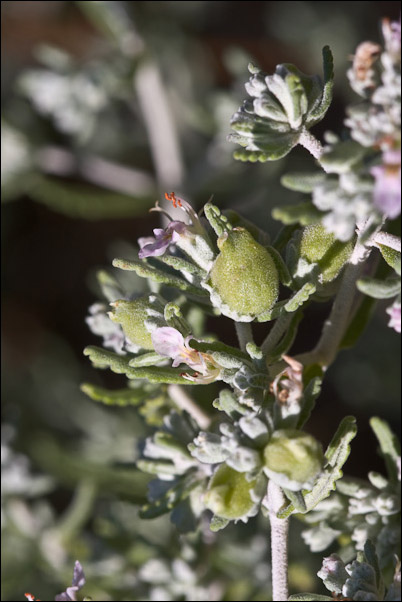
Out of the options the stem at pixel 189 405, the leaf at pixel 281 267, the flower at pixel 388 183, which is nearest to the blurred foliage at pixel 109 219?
the stem at pixel 189 405

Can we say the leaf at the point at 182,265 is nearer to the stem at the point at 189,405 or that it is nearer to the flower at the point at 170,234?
the flower at the point at 170,234

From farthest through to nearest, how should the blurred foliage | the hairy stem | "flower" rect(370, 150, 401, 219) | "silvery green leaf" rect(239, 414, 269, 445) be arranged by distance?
1. the blurred foliage
2. the hairy stem
3. "silvery green leaf" rect(239, 414, 269, 445)
4. "flower" rect(370, 150, 401, 219)

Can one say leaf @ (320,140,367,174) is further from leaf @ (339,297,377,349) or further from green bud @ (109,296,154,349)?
leaf @ (339,297,377,349)

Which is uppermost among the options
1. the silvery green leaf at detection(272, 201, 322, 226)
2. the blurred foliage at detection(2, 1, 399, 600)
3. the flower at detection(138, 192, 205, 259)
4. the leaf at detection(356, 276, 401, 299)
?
the silvery green leaf at detection(272, 201, 322, 226)

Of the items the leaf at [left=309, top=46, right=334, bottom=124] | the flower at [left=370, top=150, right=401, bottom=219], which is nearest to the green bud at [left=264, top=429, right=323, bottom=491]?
the flower at [left=370, top=150, right=401, bottom=219]

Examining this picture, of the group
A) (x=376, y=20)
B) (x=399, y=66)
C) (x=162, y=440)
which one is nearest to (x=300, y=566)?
(x=162, y=440)

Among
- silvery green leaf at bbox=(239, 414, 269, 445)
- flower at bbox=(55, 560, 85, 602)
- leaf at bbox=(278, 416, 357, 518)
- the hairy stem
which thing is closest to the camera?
silvery green leaf at bbox=(239, 414, 269, 445)

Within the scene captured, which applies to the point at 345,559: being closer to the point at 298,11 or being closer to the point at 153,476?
the point at 153,476
